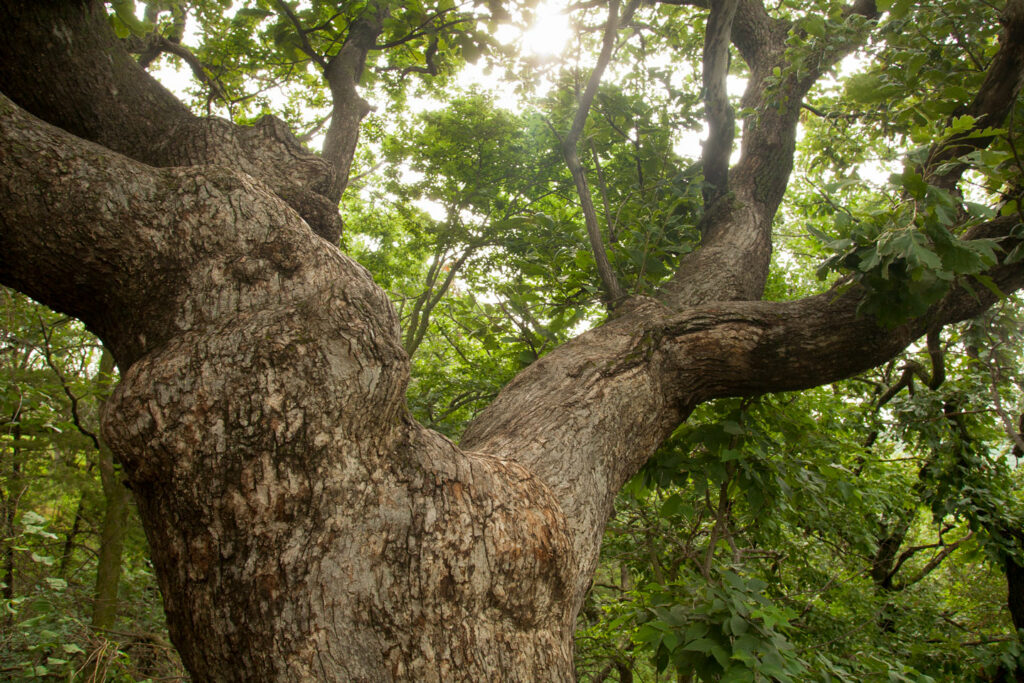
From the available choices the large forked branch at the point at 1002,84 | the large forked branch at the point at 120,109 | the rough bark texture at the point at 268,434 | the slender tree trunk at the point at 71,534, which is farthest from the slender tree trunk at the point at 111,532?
the large forked branch at the point at 1002,84

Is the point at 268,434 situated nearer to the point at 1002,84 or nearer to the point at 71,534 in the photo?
the point at 1002,84

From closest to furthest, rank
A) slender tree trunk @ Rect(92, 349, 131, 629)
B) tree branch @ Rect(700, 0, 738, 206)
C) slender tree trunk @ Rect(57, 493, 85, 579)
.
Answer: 1. tree branch @ Rect(700, 0, 738, 206)
2. slender tree trunk @ Rect(92, 349, 131, 629)
3. slender tree trunk @ Rect(57, 493, 85, 579)

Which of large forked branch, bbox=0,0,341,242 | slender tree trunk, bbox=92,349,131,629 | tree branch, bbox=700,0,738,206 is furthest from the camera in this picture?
slender tree trunk, bbox=92,349,131,629

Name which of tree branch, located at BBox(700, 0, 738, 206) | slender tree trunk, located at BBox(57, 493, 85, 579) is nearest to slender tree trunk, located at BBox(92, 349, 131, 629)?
slender tree trunk, located at BBox(57, 493, 85, 579)

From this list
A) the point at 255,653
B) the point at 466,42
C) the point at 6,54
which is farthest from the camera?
the point at 466,42

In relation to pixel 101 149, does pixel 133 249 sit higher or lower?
lower

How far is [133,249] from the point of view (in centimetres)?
136

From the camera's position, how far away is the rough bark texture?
1.14 meters

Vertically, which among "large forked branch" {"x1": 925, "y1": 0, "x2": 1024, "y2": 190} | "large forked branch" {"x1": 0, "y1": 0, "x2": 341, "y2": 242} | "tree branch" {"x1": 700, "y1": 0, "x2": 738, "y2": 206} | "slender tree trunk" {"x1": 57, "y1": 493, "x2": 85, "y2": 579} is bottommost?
"slender tree trunk" {"x1": 57, "y1": 493, "x2": 85, "y2": 579}

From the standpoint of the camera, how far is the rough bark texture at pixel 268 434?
1137mm

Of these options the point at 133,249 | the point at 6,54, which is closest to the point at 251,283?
the point at 133,249

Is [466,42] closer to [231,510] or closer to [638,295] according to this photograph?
[638,295]

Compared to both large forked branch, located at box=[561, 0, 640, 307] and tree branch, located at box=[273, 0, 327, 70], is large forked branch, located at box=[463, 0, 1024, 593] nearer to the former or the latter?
large forked branch, located at box=[561, 0, 640, 307]

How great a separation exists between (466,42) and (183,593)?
2890 millimetres
